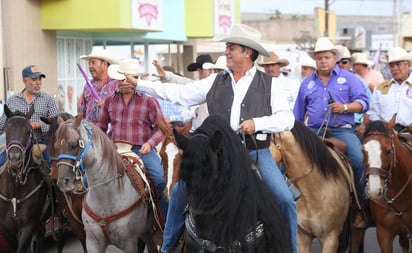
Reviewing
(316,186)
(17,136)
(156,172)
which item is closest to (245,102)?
(316,186)

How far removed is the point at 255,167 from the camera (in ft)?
19.1

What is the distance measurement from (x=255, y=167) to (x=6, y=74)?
1187 centimetres

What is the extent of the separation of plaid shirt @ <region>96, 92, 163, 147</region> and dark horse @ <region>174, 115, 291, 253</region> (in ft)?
9.00

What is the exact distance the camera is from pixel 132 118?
8.28m

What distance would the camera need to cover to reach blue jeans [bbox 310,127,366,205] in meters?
8.54

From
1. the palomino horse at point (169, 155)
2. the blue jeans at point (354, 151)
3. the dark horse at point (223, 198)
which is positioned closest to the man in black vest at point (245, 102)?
the dark horse at point (223, 198)

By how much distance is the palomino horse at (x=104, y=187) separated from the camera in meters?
6.84

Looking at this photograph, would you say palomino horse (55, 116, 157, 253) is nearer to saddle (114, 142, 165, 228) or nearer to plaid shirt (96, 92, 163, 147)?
saddle (114, 142, 165, 228)

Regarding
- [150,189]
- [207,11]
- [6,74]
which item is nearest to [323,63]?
[150,189]

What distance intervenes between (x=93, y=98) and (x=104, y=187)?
1973mm

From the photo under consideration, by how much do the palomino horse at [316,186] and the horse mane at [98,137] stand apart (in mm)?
1577

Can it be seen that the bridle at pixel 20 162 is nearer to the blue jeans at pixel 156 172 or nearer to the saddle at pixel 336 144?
the blue jeans at pixel 156 172

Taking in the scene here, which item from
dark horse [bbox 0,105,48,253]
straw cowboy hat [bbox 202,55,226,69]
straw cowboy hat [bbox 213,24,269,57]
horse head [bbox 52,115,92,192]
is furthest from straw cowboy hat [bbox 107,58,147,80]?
straw cowboy hat [bbox 202,55,226,69]

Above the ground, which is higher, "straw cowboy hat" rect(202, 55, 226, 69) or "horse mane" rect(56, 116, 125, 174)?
"straw cowboy hat" rect(202, 55, 226, 69)
